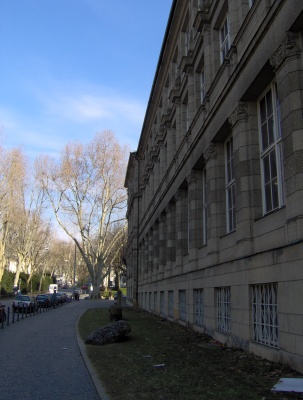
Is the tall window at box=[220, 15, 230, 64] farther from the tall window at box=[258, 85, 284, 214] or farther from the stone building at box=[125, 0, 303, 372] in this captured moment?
the tall window at box=[258, 85, 284, 214]

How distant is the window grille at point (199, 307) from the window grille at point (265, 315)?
551 cm

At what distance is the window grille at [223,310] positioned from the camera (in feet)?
40.1

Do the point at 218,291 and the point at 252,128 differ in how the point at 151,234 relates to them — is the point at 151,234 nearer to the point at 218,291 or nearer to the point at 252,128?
the point at 218,291

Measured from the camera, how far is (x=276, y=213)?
9.34 m

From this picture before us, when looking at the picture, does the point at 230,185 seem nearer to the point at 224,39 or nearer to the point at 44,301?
the point at 224,39

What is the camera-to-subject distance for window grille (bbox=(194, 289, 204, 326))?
15.5 m

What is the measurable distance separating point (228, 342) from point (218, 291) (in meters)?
2.11

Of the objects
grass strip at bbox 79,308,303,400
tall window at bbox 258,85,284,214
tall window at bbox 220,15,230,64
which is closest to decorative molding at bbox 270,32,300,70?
tall window at bbox 258,85,284,214

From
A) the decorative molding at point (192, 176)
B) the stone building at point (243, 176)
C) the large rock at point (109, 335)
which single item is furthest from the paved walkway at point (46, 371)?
the decorative molding at point (192, 176)

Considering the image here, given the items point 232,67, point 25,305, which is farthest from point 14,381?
point 25,305

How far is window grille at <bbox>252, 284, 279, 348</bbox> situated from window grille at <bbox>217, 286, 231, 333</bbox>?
7.23 ft

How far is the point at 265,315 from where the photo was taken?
9367mm

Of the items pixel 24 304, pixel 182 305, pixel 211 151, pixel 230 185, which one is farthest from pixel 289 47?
pixel 24 304

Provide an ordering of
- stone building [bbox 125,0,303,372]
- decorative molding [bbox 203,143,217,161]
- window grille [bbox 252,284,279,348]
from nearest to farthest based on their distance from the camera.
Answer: stone building [bbox 125,0,303,372] < window grille [bbox 252,284,279,348] < decorative molding [bbox 203,143,217,161]
